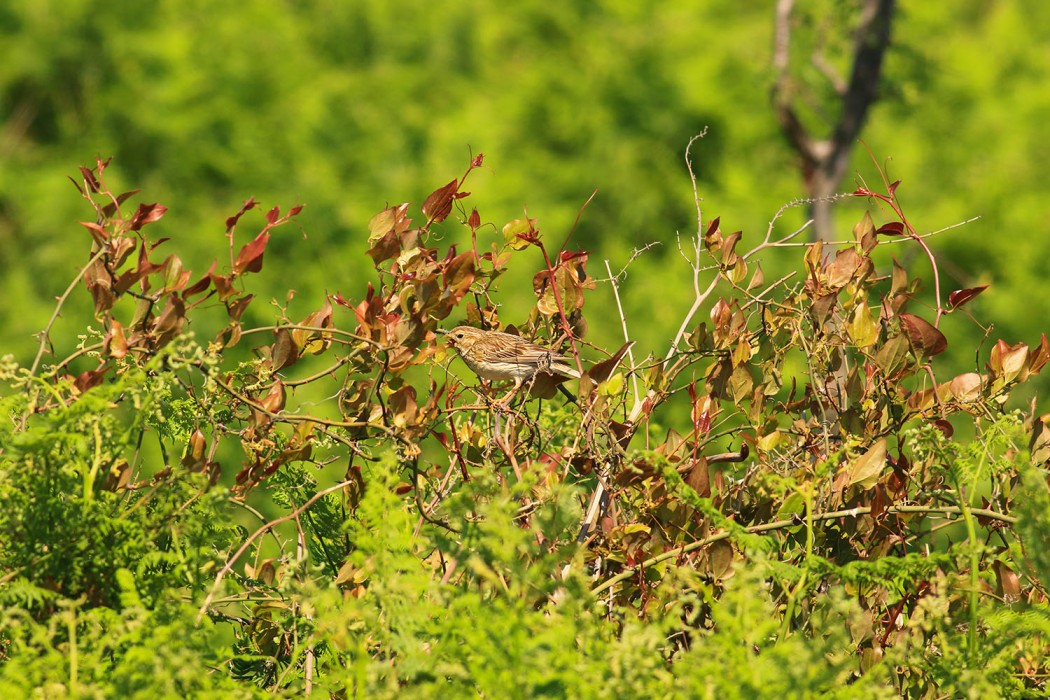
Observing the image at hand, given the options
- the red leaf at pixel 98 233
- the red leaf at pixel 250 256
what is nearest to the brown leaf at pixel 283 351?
the red leaf at pixel 250 256

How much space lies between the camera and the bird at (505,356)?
2.99 meters

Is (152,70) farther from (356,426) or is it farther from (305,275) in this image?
(356,426)

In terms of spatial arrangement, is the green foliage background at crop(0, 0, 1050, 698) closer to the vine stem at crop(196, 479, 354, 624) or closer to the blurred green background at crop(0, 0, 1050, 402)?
the vine stem at crop(196, 479, 354, 624)

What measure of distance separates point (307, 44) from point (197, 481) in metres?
16.9

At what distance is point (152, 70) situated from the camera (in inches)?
642

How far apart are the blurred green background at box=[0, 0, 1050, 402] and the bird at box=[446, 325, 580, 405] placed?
379 inches

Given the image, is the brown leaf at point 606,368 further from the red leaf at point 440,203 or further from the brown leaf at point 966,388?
the brown leaf at point 966,388

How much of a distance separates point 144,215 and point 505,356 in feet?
4.62

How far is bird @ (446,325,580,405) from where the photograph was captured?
299 cm

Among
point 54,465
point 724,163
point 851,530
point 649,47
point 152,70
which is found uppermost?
point 152,70

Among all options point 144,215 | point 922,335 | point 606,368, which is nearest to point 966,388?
point 922,335

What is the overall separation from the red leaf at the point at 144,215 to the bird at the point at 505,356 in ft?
2.68

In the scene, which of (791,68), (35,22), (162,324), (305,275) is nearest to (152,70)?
(35,22)

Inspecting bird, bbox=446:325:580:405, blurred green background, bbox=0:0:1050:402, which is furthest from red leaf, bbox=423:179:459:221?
blurred green background, bbox=0:0:1050:402
